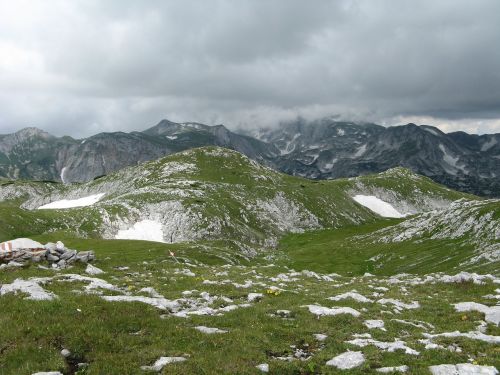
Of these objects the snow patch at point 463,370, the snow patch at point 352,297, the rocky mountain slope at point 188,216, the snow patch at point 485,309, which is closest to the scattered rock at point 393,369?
the snow patch at point 463,370

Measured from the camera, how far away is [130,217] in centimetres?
13275

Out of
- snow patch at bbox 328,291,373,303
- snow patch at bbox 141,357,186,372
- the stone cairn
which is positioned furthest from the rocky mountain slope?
snow patch at bbox 141,357,186,372

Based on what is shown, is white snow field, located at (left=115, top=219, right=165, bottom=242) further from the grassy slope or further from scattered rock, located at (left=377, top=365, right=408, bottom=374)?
scattered rock, located at (left=377, top=365, right=408, bottom=374)

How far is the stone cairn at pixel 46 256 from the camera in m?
33.6

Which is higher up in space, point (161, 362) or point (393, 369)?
point (161, 362)

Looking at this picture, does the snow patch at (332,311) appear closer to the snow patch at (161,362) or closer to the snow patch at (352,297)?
the snow patch at (352,297)

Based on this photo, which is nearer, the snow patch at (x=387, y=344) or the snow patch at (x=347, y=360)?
the snow patch at (x=347, y=360)

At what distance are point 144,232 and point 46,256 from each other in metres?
94.6

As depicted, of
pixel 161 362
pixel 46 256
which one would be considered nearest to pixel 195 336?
pixel 161 362

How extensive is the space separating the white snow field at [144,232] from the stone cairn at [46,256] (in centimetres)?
8827

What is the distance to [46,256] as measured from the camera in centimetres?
3569

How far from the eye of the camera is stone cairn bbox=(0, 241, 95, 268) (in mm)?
33562

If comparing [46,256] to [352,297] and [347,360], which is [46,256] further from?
[347,360]

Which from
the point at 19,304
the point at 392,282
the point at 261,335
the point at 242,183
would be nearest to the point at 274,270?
the point at 392,282
